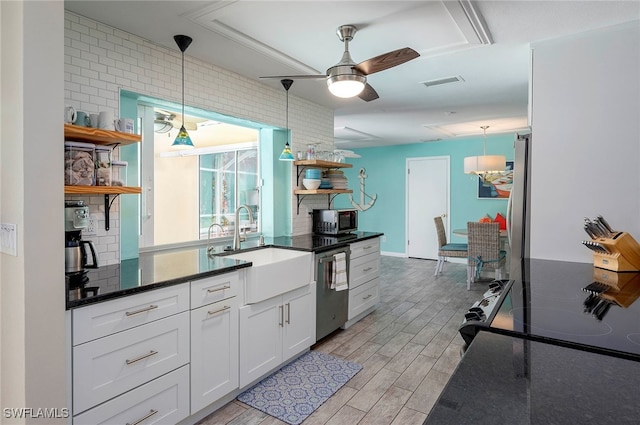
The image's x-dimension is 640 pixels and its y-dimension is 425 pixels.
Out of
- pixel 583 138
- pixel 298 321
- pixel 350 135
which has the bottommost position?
pixel 298 321

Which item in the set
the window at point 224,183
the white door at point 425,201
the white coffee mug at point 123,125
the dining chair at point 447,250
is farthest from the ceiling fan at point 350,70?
the white door at point 425,201

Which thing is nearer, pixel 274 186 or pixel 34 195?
pixel 34 195

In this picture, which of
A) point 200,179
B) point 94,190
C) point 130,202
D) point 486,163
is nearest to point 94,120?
point 94,190

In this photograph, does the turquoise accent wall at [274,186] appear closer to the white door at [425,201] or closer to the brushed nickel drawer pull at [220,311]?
the brushed nickel drawer pull at [220,311]

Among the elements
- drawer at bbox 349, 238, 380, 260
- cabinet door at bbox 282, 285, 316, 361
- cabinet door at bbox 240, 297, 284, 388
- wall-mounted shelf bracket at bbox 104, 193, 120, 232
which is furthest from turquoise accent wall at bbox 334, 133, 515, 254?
wall-mounted shelf bracket at bbox 104, 193, 120, 232

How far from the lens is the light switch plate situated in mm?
1409

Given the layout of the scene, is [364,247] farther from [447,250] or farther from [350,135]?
[350,135]

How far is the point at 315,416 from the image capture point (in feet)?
7.17

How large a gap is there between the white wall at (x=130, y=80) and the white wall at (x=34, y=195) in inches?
26.6

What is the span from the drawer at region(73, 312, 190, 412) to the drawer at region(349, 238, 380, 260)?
1.96 metres

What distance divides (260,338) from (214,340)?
42cm

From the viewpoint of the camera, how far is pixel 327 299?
128 inches

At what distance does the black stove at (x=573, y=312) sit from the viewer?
1022 millimetres

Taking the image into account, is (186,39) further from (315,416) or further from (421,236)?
(421,236)
